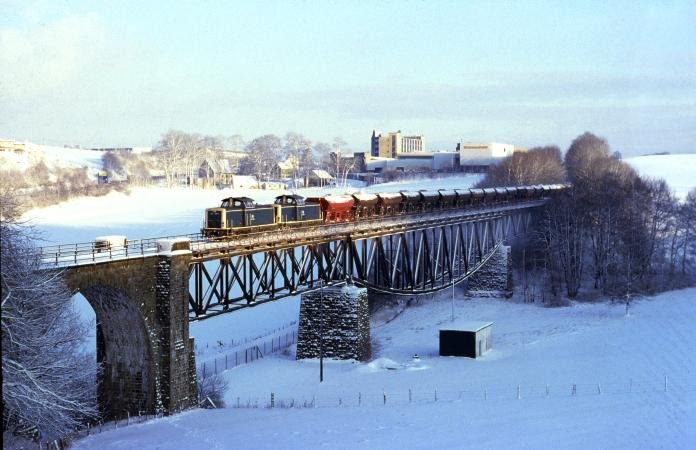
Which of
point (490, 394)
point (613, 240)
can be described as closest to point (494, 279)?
point (613, 240)

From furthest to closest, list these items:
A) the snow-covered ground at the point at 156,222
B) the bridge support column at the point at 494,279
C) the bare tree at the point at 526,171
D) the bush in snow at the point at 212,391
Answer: the bare tree at the point at 526,171, the bridge support column at the point at 494,279, the snow-covered ground at the point at 156,222, the bush in snow at the point at 212,391

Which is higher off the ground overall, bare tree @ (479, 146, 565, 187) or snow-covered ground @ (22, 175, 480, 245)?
bare tree @ (479, 146, 565, 187)

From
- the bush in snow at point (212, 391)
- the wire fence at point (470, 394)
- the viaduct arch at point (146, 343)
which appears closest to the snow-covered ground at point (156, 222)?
the bush in snow at point (212, 391)

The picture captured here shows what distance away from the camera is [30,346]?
85.1ft

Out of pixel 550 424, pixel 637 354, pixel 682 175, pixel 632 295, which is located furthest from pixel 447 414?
pixel 682 175

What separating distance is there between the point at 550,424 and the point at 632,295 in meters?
50.1

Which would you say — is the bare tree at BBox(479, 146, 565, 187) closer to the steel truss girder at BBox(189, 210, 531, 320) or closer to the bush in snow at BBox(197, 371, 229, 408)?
the steel truss girder at BBox(189, 210, 531, 320)

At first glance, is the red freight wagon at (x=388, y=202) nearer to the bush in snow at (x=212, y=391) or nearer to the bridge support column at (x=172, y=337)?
the bush in snow at (x=212, y=391)

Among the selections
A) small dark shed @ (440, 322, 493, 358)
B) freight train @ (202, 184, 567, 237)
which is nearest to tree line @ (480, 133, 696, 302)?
freight train @ (202, 184, 567, 237)

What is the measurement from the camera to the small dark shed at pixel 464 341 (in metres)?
54.5

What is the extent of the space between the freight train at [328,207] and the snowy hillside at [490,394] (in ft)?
32.0

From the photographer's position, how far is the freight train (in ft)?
147

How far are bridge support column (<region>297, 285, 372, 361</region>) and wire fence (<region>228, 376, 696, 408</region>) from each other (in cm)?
932

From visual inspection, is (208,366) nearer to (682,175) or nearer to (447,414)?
(447,414)
